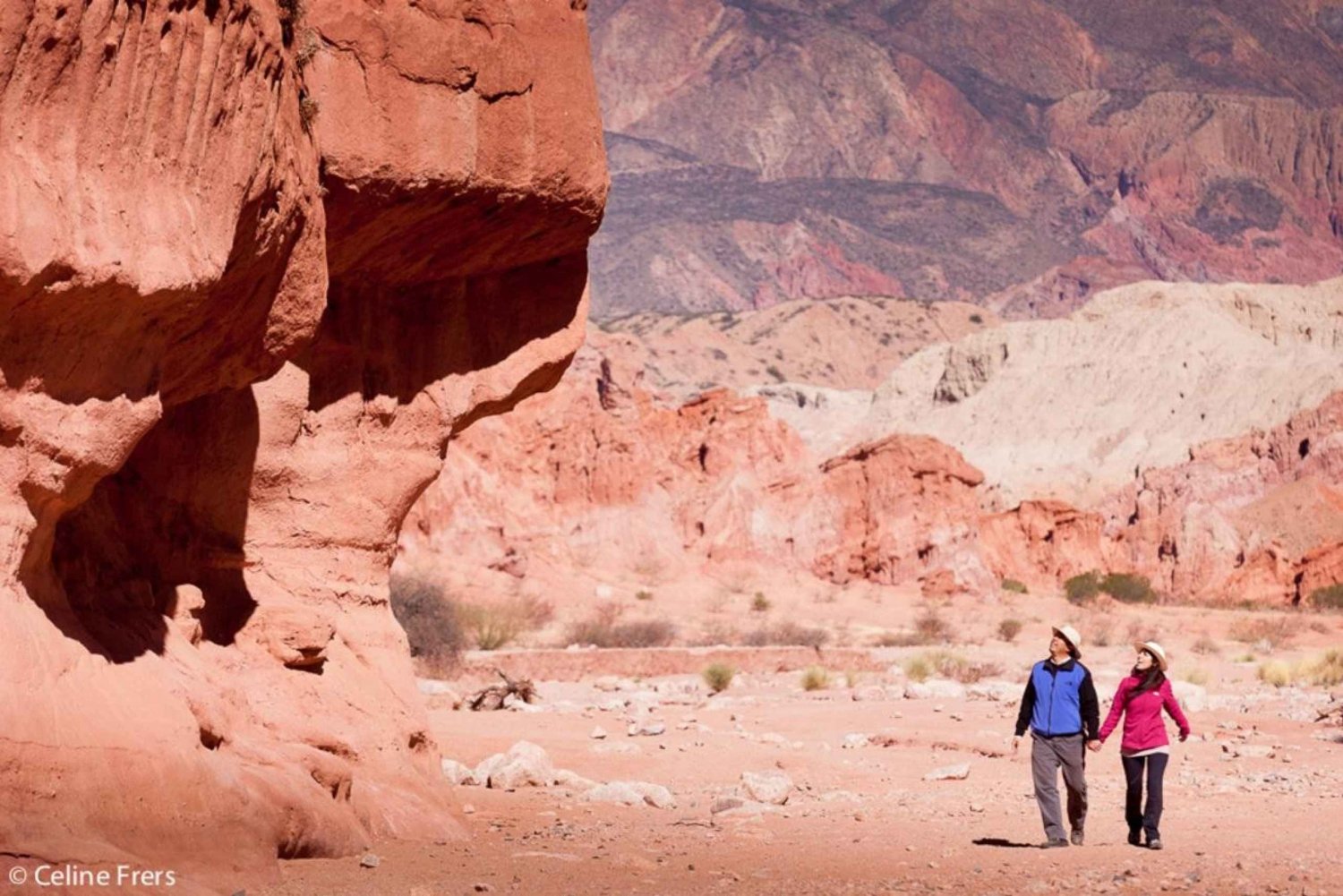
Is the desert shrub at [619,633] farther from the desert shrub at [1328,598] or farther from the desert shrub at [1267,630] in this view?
the desert shrub at [1328,598]

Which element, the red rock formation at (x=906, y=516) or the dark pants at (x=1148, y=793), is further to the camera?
the red rock formation at (x=906, y=516)

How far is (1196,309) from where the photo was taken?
269 ft

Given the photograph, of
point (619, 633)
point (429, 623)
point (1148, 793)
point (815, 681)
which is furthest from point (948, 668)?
point (1148, 793)

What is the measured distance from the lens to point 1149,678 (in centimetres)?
1222

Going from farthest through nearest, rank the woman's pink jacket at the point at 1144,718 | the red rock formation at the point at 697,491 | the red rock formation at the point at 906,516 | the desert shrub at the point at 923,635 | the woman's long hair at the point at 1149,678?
the red rock formation at the point at 906,516, the red rock formation at the point at 697,491, the desert shrub at the point at 923,635, the woman's long hair at the point at 1149,678, the woman's pink jacket at the point at 1144,718

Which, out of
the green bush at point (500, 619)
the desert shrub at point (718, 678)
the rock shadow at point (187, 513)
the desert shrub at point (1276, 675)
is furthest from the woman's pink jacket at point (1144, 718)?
the green bush at point (500, 619)

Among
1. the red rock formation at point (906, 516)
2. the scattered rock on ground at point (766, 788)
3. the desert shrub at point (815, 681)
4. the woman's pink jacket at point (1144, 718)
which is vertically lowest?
the scattered rock on ground at point (766, 788)

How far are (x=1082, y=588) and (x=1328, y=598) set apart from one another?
6.23 metres

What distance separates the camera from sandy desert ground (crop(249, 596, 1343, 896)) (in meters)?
9.71

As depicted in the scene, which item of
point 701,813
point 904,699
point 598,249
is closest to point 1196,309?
point 904,699

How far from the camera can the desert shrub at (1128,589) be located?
5322 centimetres

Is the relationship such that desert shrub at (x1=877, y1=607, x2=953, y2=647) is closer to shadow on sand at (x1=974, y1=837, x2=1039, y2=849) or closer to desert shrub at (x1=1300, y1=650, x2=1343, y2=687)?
desert shrub at (x1=1300, y1=650, x2=1343, y2=687)

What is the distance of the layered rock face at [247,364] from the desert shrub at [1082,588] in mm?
39674

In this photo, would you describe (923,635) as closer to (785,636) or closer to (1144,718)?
(785,636)
